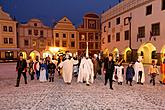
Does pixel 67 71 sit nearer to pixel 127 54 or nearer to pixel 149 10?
pixel 149 10

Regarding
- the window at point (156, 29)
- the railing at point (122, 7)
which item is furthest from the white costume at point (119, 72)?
the railing at point (122, 7)

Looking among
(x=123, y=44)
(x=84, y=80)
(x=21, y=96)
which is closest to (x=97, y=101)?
(x=21, y=96)

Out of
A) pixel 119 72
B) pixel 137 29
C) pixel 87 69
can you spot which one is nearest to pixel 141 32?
pixel 137 29

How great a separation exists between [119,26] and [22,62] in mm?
27143

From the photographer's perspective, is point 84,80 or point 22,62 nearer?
point 22,62

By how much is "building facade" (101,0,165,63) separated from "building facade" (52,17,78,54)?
10.9 meters

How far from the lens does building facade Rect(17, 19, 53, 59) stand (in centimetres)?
4800

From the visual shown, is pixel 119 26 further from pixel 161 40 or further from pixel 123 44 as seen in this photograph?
pixel 161 40

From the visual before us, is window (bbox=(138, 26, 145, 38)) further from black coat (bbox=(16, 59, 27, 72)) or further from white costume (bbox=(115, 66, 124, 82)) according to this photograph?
black coat (bbox=(16, 59, 27, 72))

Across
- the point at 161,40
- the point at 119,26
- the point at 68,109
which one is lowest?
the point at 68,109

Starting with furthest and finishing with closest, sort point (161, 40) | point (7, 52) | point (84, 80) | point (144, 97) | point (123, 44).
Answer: point (7, 52), point (123, 44), point (161, 40), point (84, 80), point (144, 97)

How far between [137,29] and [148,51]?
3.48 m

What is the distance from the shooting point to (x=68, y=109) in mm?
7348

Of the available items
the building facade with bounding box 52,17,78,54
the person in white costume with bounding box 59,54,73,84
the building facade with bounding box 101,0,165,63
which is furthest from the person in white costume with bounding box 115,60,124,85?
the building facade with bounding box 52,17,78,54
